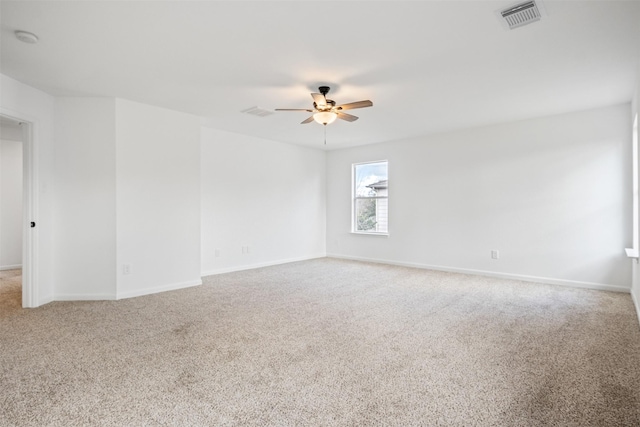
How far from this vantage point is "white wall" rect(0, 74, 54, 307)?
359 centimetres

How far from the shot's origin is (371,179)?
6.93m

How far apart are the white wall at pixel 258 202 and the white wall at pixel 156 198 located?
0.64 metres

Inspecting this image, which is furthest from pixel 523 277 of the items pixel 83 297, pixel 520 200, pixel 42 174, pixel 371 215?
pixel 42 174

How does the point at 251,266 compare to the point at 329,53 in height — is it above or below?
below

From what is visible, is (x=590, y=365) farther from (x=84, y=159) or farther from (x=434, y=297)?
(x=84, y=159)

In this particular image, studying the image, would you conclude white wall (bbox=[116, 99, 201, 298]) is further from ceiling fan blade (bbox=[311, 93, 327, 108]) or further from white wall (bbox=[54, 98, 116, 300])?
ceiling fan blade (bbox=[311, 93, 327, 108])

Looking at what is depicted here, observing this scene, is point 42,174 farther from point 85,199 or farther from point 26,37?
point 26,37

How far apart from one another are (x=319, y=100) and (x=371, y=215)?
388 centimetres

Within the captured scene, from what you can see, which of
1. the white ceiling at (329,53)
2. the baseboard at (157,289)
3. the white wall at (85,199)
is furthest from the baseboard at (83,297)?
the white ceiling at (329,53)

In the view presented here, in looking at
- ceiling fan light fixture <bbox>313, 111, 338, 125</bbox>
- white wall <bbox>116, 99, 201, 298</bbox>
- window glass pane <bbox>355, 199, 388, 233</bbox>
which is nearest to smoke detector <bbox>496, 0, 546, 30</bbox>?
ceiling fan light fixture <bbox>313, 111, 338, 125</bbox>

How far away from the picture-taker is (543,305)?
3.71m

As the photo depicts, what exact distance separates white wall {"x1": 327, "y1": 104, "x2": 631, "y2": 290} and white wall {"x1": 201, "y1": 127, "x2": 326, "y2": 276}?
1.36m

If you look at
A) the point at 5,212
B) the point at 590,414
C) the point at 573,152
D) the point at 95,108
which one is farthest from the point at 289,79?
the point at 5,212

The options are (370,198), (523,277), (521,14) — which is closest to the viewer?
(521,14)
